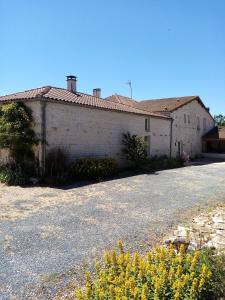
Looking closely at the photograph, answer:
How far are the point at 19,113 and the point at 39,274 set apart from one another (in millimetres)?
11258

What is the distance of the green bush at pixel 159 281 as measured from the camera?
11.5 feet

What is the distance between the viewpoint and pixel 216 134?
37.1 metres

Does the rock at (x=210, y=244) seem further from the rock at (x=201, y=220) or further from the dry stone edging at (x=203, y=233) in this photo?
the rock at (x=201, y=220)

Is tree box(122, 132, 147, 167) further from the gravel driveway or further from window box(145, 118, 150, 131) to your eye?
the gravel driveway

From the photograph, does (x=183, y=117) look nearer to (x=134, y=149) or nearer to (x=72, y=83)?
(x=134, y=149)

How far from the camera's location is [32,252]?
6195mm

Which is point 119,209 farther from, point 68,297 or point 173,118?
point 173,118

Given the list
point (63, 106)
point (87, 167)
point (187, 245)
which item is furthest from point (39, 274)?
point (63, 106)

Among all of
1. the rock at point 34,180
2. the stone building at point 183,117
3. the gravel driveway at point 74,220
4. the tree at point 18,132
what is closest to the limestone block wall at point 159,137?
the stone building at point 183,117

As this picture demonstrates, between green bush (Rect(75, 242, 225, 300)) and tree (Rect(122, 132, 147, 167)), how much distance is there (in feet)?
52.5

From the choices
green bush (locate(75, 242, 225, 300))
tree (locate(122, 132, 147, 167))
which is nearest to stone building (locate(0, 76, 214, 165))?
tree (locate(122, 132, 147, 167))

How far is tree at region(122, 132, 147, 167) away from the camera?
804 inches

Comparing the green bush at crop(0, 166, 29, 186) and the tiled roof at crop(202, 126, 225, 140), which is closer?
the green bush at crop(0, 166, 29, 186)

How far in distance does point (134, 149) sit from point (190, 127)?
1425 cm
